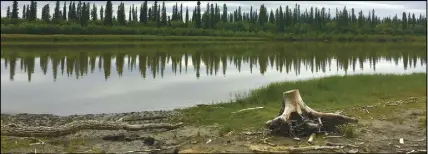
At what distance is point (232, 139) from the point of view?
10.7 metres

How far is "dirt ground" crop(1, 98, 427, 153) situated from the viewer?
9.67 metres

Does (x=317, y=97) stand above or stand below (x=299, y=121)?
below

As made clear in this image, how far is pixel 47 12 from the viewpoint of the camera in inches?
4070

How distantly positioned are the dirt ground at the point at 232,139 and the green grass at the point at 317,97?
1282 millimetres

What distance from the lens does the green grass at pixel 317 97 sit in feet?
48.0

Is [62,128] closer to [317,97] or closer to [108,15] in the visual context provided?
[317,97]

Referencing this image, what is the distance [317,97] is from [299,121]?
7732 millimetres

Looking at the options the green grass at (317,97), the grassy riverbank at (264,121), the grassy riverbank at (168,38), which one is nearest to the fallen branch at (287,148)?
the grassy riverbank at (264,121)

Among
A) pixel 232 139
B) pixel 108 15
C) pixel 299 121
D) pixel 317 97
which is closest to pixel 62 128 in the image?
pixel 232 139

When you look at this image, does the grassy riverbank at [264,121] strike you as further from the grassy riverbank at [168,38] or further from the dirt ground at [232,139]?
the grassy riverbank at [168,38]

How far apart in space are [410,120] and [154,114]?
8576mm

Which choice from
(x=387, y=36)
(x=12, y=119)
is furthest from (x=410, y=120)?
(x=387, y=36)

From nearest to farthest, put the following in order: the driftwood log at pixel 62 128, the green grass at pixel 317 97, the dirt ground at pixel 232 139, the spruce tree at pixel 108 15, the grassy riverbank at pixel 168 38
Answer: the dirt ground at pixel 232 139 → the driftwood log at pixel 62 128 → the green grass at pixel 317 97 → the grassy riverbank at pixel 168 38 → the spruce tree at pixel 108 15

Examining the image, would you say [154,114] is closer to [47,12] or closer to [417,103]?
[417,103]
